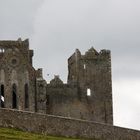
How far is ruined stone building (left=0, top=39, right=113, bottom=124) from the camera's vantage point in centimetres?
14688

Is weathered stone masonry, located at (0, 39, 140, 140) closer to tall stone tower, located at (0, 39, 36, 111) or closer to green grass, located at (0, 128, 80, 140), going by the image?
tall stone tower, located at (0, 39, 36, 111)

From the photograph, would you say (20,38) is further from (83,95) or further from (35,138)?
(35,138)

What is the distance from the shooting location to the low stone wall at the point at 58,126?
122 metres

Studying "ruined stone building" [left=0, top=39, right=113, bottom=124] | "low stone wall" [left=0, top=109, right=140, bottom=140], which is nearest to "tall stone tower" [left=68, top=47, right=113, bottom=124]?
"ruined stone building" [left=0, top=39, right=113, bottom=124]

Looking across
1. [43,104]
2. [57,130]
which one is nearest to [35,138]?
[57,130]

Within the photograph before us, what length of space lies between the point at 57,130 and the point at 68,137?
1.30 m

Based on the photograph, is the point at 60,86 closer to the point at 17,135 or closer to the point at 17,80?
the point at 17,80

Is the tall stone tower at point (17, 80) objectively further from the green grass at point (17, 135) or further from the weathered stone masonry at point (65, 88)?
the green grass at point (17, 135)

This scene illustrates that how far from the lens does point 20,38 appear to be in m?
152

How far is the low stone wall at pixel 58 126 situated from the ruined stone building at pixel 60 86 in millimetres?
18249

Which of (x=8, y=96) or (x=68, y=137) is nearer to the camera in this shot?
(x=68, y=137)

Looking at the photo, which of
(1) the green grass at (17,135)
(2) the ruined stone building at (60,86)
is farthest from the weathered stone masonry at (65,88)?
(1) the green grass at (17,135)

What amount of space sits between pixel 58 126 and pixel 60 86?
90.8 feet

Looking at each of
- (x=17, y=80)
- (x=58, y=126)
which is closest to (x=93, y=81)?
(x=17, y=80)
